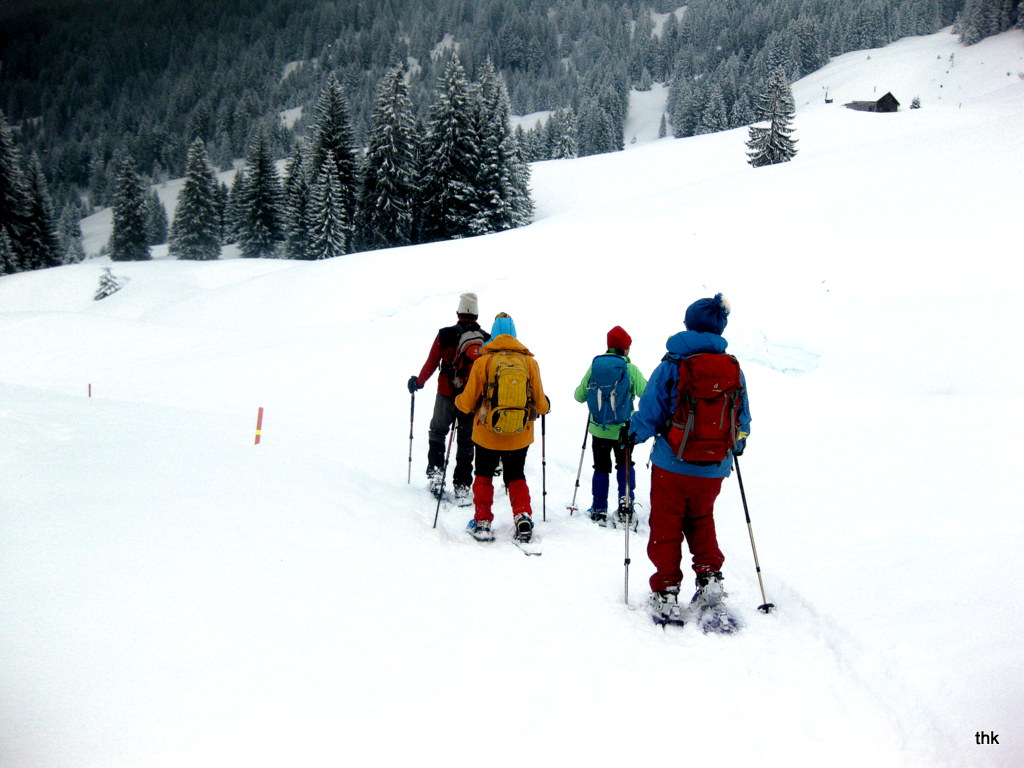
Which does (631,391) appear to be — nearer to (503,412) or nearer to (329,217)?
(503,412)

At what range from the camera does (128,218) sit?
51.2m

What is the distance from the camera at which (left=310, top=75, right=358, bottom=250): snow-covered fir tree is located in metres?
40.1

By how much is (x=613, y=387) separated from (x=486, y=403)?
1513 mm

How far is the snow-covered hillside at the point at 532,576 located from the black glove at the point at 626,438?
3.66ft

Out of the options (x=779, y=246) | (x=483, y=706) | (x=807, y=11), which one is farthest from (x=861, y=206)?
(x=807, y=11)

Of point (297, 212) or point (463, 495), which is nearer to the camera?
point (463, 495)

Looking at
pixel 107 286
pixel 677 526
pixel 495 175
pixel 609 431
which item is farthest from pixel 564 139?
pixel 677 526

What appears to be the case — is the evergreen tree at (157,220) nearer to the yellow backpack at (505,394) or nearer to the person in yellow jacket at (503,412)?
the person in yellow jacket at (503,412)

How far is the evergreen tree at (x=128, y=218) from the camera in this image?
166ft

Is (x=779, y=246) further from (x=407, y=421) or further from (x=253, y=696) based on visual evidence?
(x=253, y=696)

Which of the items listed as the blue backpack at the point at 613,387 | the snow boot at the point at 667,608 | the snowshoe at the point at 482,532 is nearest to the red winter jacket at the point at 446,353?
the blue backpack at the point at 613,387

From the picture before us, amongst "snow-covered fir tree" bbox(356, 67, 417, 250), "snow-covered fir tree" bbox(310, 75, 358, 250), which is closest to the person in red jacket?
"snow-covered fir tree" bbox(356, 67, 417, 250)

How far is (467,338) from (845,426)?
20.8 feet

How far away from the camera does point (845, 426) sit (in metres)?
8.97
